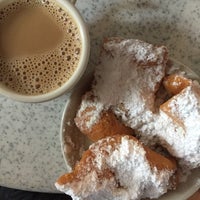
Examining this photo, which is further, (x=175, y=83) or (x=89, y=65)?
(x=89, y=65)

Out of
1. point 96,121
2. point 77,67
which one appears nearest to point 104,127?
point 96,121

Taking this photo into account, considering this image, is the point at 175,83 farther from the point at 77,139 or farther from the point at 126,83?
the point at 77,139

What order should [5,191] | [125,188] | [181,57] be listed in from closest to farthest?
[125,188]
[181,57]
[5,191]

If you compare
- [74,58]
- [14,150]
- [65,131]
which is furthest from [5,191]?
[74,58]

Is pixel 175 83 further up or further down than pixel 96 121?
further up

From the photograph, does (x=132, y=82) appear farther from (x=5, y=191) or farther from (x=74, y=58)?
(x=5, y=191)

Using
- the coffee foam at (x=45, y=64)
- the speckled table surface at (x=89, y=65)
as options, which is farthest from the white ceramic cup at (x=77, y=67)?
the speckled table surface at (x=89, y=65)

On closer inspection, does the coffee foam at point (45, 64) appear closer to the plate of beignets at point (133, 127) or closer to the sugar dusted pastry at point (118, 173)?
the plate of beignets at point (133, 127)
